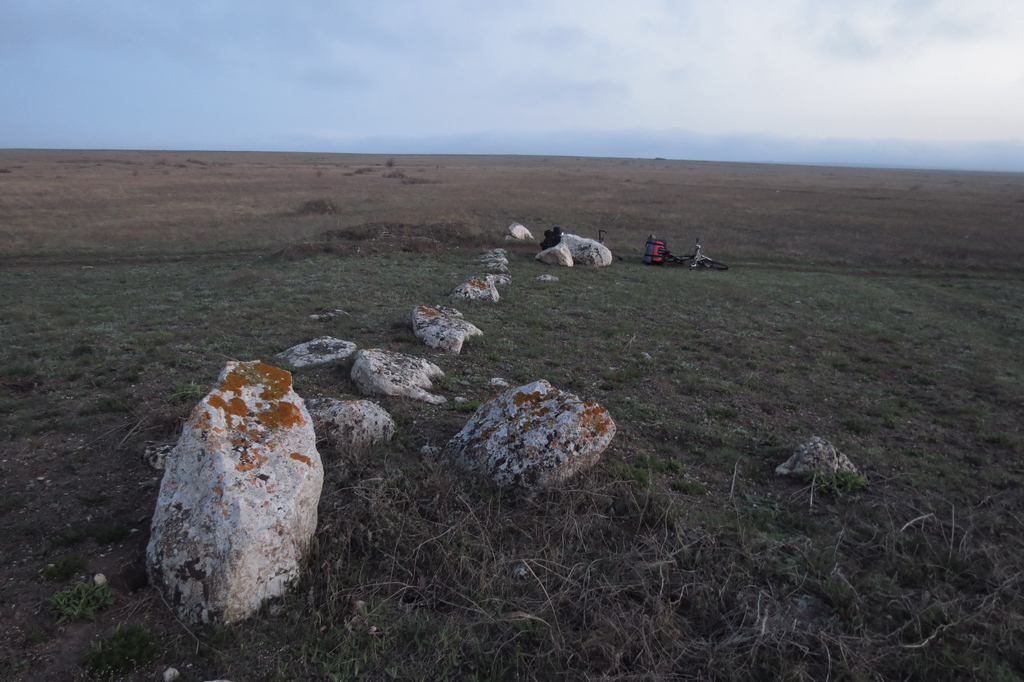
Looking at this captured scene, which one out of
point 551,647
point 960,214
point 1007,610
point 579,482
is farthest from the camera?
point 960,214

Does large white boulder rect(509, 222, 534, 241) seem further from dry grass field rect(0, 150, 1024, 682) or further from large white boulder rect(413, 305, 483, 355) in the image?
large white boulder rect(413, 305, 483, 355)

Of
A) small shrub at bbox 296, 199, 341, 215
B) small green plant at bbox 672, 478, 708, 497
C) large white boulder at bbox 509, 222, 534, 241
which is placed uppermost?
small shrub at bbox 296, 199, 341, 215

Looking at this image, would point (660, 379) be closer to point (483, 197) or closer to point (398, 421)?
point (398, 421)

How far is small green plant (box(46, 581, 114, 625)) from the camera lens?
13.0ft

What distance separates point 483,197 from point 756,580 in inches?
1727

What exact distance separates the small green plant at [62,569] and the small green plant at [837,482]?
6.86 meters

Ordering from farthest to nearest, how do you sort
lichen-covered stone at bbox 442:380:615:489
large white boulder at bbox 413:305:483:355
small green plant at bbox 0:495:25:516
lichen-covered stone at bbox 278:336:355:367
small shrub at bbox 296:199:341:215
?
small shrub at bbox 296:199:341:215 < large white boulder at bbox 413:305:483:355 < lichen-covered stone at bbox 278:336:355:367 < lichen-covered stone at bbox 442:380:615:489 < small green plant at bbox 0:495:25:516

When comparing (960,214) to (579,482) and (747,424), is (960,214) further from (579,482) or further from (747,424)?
(579,482)

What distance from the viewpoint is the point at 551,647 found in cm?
399

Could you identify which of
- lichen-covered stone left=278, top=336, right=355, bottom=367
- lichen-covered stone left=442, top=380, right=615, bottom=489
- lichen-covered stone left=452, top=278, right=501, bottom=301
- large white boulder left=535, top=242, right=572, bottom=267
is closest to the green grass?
lichen-covered stone left=442, top=380, right=615, bottom=489

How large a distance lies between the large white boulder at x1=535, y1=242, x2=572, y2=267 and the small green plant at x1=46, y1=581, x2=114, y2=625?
18261mm

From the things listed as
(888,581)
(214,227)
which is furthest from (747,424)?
(214,227)

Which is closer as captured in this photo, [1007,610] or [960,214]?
[1007,610]

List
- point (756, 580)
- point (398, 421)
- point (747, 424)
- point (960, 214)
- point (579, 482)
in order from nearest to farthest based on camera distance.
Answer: point (756, 580) → point (579, 482) → point (398, 421) → point (747, 424) → point (960, 214)
